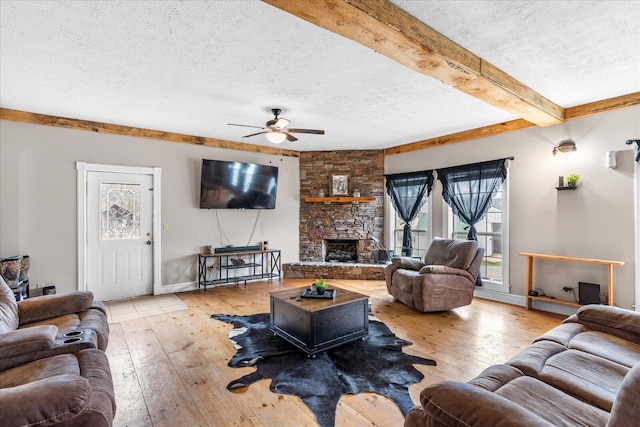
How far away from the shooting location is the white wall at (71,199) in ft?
13.7

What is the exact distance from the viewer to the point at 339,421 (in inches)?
79.9

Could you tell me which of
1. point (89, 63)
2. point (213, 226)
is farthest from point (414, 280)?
point (89, 63)

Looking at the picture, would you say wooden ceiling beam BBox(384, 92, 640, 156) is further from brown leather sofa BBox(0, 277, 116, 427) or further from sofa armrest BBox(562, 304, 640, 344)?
brown leather sofa BBox(0, 277, 116, 427)

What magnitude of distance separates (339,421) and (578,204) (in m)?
4.04

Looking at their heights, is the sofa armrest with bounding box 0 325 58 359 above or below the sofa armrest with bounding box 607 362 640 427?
below

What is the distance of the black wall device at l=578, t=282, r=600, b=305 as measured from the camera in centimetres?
385

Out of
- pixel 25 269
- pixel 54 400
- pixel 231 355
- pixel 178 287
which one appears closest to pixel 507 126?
pixel 231 355

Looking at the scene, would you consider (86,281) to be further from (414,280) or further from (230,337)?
(414,280)

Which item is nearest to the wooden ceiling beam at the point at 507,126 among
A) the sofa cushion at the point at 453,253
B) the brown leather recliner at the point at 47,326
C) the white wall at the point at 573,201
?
the white wall at the point at 573,201

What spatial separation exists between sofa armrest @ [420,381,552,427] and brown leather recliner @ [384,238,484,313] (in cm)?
291

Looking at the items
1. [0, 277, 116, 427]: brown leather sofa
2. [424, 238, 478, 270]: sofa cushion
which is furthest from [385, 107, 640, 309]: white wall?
[0, 277, 116, 427]: brown leather sofa

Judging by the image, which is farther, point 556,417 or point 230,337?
point 230,337

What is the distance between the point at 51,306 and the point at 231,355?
150 cm

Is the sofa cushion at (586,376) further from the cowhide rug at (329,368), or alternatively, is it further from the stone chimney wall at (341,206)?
the stone chimney wall at (341,206)
